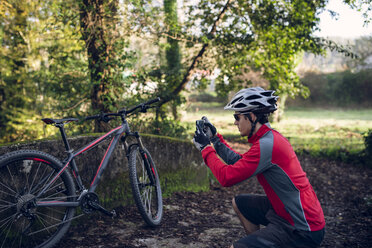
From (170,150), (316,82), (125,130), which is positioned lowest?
(170,150)

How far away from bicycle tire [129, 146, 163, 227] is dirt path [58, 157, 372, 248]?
15cm

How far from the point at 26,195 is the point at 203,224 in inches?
85.0

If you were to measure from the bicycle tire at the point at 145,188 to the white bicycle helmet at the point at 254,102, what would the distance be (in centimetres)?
145

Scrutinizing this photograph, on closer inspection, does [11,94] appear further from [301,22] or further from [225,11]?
[301,22]

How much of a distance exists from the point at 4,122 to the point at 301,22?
31.1 feet

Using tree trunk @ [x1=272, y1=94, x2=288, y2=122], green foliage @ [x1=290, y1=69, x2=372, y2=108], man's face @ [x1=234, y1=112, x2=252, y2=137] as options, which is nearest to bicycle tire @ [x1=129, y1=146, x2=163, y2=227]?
man's face @ [x1=234, y1=112, x2=252, y2=137]

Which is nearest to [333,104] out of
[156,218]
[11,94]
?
[11,94]

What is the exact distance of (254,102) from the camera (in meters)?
2.58

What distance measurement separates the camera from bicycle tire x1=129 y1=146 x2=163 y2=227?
354cm

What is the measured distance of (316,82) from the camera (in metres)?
24.9

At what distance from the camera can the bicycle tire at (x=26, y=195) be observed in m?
2.84

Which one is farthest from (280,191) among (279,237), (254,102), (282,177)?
(254,102)

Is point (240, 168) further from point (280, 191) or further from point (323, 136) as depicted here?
point (323, 136)

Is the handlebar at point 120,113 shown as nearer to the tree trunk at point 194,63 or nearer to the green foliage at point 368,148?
the tree trunk at point 194,63
